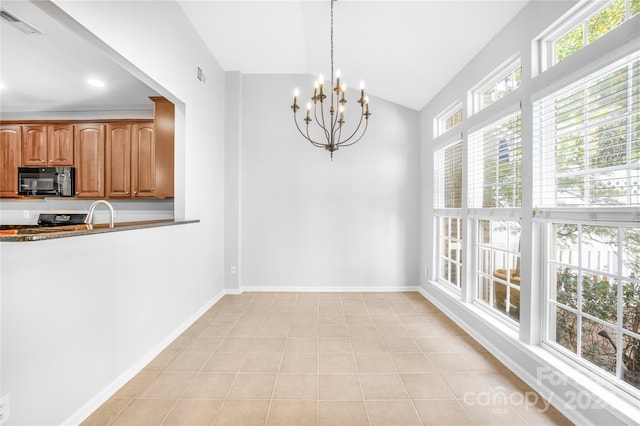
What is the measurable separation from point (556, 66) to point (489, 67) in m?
0.90

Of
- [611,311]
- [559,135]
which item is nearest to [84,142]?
[559,135]

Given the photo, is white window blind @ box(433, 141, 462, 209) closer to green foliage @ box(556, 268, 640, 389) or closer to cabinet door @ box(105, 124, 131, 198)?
green foliage @ box(556, 268, 640, 389)

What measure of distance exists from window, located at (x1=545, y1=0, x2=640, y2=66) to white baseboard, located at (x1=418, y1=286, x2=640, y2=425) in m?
2.04

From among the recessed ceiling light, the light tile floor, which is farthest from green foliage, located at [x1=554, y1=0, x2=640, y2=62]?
the recessed ceiling light

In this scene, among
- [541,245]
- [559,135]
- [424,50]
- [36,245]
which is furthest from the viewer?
[424,50]

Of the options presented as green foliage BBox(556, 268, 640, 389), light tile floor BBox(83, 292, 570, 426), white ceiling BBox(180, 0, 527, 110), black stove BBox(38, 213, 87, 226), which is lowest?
light tile floor BBox(83, 292, 570, 426)

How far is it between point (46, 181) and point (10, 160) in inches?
29.6

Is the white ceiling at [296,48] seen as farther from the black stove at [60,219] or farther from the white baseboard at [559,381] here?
the white baseboard at [559,381]

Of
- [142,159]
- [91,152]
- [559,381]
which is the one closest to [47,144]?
[91,152]

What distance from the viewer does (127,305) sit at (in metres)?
2.19

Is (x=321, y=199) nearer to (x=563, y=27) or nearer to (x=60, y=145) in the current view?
(x=563, y=27)

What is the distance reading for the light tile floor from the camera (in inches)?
71.4

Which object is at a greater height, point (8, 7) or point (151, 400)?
point (8, 7)

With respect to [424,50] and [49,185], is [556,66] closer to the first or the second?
[424,50]
